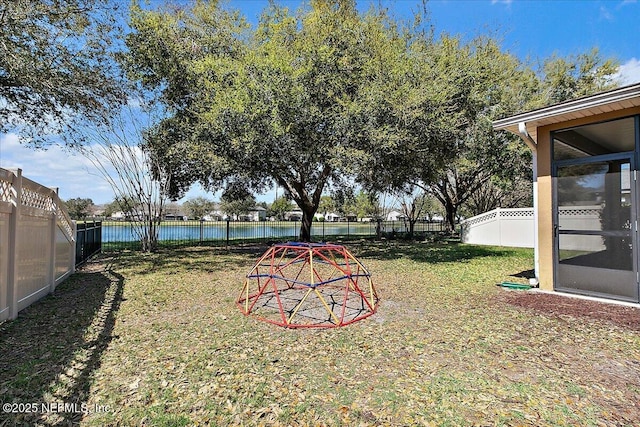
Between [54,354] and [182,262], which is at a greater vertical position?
[182,262]

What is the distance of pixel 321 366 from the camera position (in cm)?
310

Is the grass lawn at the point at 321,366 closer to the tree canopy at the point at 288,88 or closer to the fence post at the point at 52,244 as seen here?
the fence post at the point at 52,244

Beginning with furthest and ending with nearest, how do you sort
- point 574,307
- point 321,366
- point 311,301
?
point 311,301
point 574,307
point 321,366

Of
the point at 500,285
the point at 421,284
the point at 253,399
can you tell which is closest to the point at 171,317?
the point at 253,399

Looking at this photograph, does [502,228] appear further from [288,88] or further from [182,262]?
[182,262]

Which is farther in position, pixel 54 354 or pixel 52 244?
pixel 52 244

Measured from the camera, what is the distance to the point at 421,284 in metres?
6.86

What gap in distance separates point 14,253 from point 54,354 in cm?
165

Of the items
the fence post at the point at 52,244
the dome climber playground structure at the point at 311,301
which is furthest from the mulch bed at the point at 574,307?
the fence post at the point at 52,244

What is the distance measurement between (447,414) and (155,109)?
1206cm

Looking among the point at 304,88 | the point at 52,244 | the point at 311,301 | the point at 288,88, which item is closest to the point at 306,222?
the point at 304,88

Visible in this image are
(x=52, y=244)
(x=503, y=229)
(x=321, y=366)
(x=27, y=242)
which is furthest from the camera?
(x=503, y=229)

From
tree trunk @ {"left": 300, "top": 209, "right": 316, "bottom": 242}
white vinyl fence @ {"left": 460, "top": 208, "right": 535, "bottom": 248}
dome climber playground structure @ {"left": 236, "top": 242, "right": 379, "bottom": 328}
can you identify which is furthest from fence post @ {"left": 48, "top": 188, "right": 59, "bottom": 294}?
white vinyl fence @ {"left": 460, "top": 208, "right": 535, "bottom": 248}

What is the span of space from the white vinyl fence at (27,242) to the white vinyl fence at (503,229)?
15.9 meters
